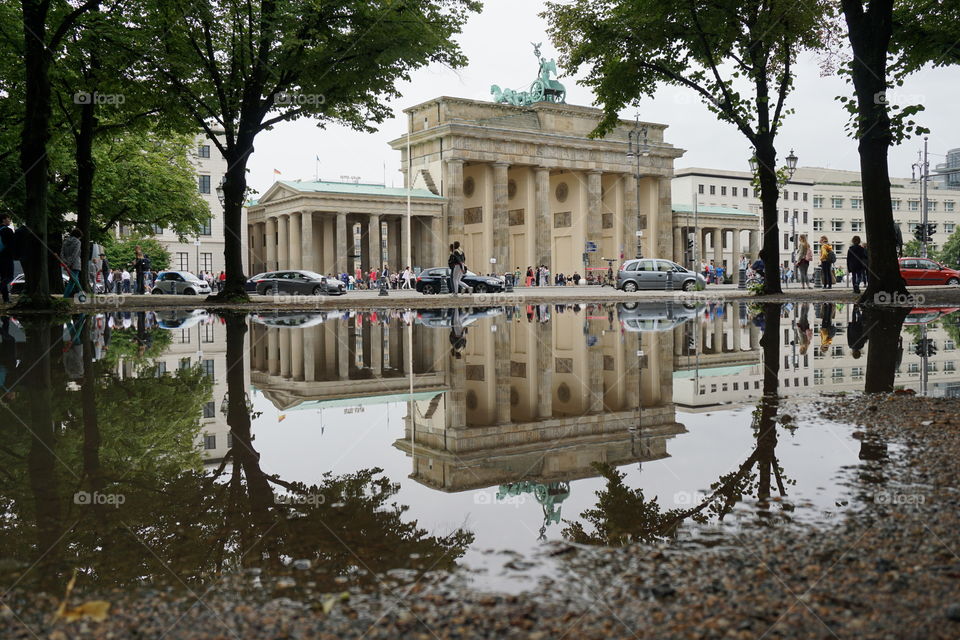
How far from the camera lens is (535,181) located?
77875 millimetres

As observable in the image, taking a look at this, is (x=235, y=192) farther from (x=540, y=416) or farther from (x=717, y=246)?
(x=717, y=246)

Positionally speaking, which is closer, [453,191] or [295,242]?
[295,242]

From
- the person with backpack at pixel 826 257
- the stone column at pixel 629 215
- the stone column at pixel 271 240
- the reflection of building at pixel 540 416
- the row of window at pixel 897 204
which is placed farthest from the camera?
the row of window at pixel 897 204

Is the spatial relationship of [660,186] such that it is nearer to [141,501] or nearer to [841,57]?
[841,57]

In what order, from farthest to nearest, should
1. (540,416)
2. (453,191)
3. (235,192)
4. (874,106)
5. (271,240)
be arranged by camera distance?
(271,240) → (453,191) → (235,192) → (874,106) → (540,416)

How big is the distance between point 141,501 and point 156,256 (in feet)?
234

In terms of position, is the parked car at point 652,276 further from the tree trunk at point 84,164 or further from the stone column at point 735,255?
Answer: the stone column at point 735,255

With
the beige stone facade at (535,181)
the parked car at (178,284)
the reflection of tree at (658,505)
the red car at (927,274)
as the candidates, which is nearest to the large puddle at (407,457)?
the reflection of tree at (658,505)

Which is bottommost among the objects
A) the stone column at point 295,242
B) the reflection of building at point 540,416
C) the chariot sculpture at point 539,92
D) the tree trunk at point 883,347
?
the reflection of building at point 540,416

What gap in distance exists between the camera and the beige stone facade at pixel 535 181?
2827 inches

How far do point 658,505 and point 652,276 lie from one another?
39381 millimetres

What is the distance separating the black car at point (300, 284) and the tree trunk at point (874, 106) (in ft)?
96.6

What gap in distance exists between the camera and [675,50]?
81.0ft

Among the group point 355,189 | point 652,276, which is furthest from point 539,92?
point 652,276
